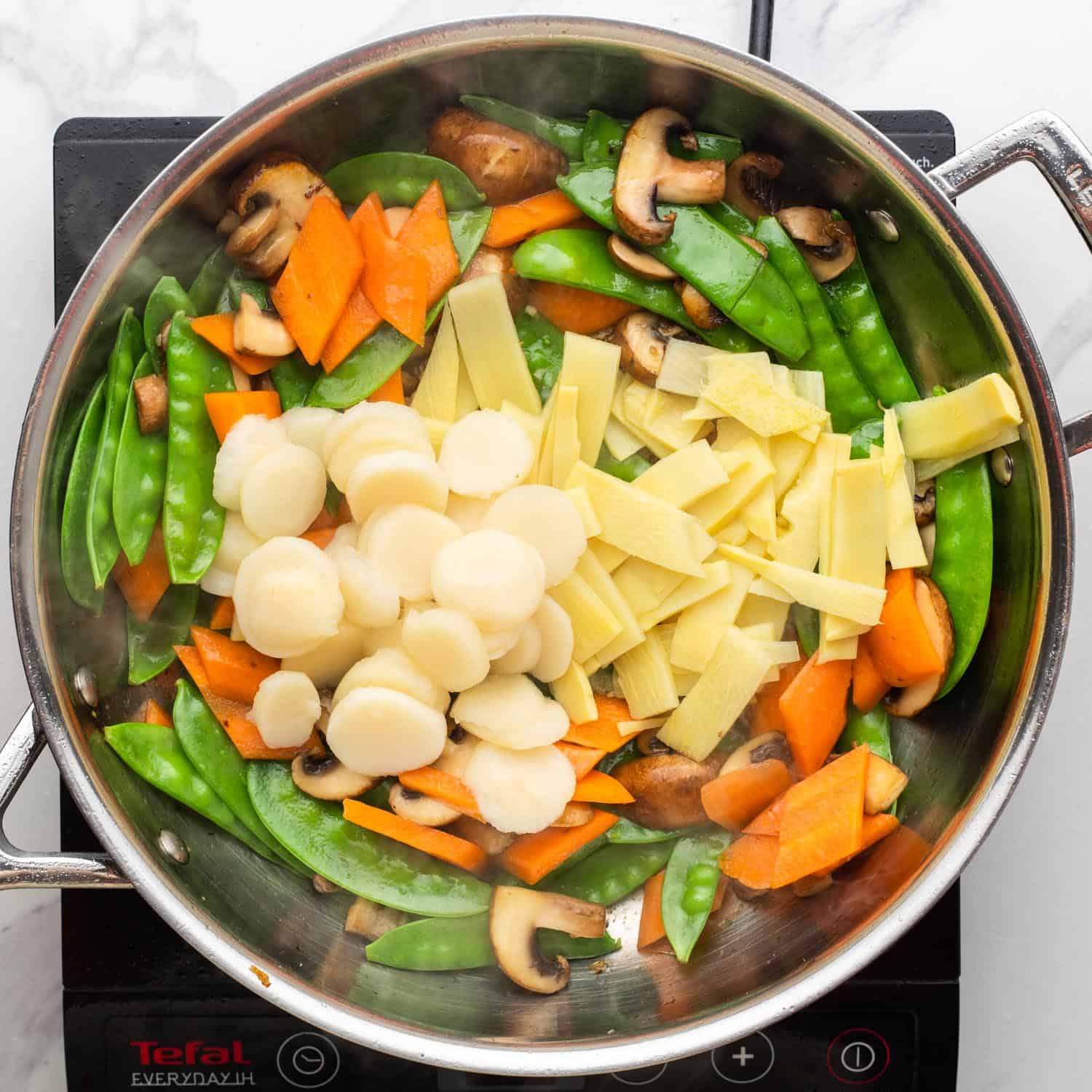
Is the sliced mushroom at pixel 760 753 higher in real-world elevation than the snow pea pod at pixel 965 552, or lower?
lower

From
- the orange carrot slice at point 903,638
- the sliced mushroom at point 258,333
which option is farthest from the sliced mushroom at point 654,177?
the orange carrot slice at point 903,638

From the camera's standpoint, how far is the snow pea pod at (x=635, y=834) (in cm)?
183

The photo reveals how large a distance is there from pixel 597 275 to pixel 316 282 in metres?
0.47

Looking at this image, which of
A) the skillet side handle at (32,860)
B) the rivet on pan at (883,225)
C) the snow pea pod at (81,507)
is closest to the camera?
the skillet side handle at (32,860)

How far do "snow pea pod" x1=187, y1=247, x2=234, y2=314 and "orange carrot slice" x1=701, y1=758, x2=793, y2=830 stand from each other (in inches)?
46.5

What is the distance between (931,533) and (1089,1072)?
1110mm

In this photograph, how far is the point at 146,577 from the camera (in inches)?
70.0

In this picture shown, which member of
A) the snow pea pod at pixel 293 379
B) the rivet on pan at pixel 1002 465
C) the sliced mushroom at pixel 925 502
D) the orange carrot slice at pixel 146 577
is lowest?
the orange carrot slice at pixel 146 577

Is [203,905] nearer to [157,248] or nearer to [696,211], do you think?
[157,248]

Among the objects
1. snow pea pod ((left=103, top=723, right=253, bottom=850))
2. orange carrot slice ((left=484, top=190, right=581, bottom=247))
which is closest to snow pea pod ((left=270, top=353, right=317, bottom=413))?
orange carrot slice ((left=484, top=190, right=581, bottom=247))

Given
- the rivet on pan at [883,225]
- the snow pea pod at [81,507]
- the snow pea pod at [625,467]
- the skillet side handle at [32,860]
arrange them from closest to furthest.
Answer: the skillet side handle at [32,860]
the snow pea pod at [81,507]
the rivet on pan at [883,225]
the snow pea pod at [625,467]

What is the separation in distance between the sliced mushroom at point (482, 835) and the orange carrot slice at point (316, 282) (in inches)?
32.7

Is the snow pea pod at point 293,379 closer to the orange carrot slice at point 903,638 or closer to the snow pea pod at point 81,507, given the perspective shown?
the snow pea pod at point 81,507

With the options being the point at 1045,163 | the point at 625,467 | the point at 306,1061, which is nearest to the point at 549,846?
the point at 306,1061
